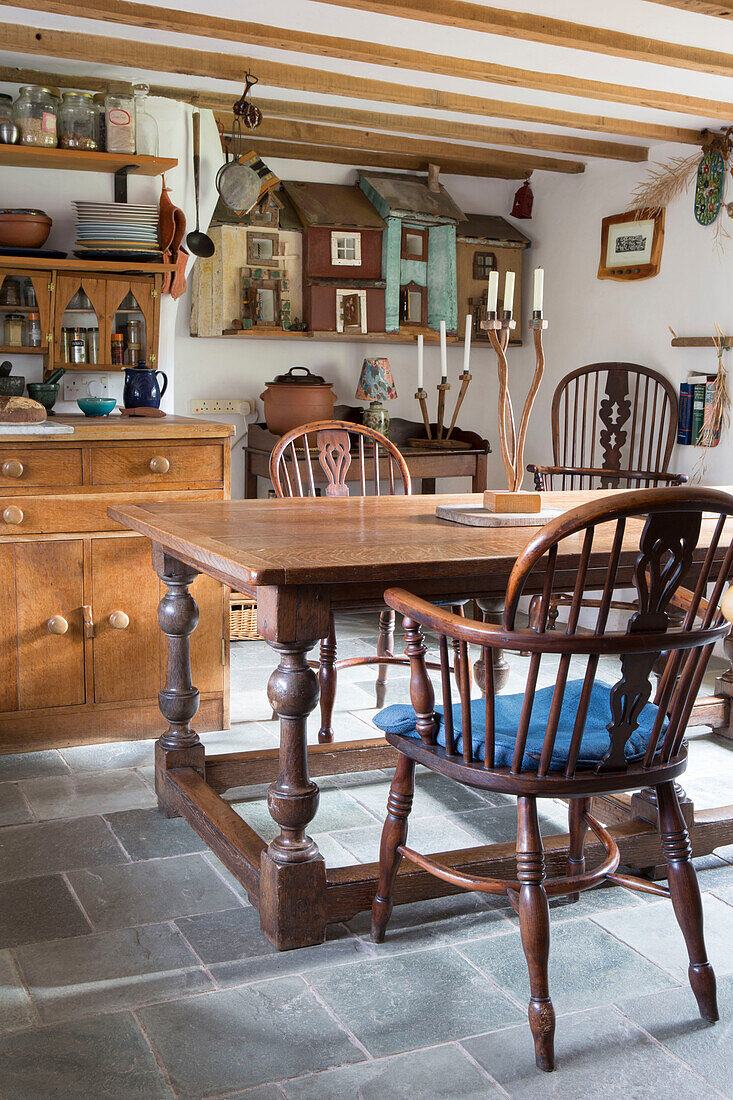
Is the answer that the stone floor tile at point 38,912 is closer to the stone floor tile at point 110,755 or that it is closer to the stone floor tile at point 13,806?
the stone floor tile at point 13,806

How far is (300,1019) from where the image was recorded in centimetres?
191

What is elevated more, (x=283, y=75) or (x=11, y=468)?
(x=283, y=75)

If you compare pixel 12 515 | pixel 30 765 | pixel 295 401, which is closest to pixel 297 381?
pixel 295 401

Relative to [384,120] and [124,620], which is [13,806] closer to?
[124,620]

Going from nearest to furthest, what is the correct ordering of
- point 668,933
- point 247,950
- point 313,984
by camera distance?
point 313,984
point 247,950
point 668,933

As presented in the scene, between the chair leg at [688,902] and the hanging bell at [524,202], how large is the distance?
448 centimetres

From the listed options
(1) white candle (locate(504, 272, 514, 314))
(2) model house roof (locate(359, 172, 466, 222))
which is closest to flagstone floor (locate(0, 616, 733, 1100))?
(1) white candle (locate(504, 272, 514, 314))

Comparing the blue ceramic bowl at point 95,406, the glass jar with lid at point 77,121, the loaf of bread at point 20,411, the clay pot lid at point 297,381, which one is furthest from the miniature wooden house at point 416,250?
the loaf of bread at point 20,411

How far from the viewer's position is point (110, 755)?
331cm

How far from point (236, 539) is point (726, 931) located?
1313 millimetres

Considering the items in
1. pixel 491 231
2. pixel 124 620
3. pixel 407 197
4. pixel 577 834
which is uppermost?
pixel 407 197

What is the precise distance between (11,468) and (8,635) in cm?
50

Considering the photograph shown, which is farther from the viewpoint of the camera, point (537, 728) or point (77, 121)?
point (77, 121)

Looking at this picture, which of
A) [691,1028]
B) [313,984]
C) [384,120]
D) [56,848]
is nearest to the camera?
[691,1028]
